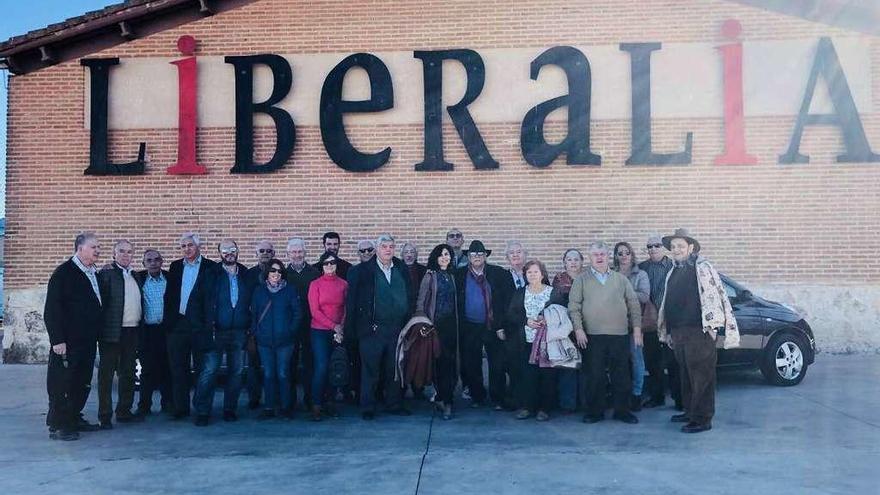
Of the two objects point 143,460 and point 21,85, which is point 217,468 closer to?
point 143,460

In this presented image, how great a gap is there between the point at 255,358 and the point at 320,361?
83cm

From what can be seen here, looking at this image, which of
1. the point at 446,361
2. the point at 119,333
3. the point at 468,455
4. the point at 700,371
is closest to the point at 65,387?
the point at 119,333

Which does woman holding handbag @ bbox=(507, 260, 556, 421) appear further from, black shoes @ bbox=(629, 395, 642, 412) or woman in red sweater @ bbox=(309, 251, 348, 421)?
woman in red sweater @ bbox=(309, 251, 348, 421)

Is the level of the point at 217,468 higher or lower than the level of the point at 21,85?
lower

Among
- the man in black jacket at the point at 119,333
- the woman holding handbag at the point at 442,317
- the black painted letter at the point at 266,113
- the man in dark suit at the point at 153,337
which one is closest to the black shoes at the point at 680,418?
the woman holding handbag at the point at 442,317

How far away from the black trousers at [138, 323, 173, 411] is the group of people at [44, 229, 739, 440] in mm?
14

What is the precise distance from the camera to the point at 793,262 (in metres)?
12.1

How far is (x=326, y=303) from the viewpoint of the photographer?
790 cm

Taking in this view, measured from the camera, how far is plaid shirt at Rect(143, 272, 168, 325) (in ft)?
26.1

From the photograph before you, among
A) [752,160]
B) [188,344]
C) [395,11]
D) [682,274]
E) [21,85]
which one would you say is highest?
[395,11]

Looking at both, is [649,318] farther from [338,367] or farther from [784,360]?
[338,367]

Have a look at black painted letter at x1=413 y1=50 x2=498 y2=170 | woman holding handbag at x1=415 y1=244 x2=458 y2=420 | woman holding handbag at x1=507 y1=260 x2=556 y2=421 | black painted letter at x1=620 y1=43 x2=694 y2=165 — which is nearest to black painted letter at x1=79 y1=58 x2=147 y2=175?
black painted letter at x1=413 y1=50 x2=498 y2=170

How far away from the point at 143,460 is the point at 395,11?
28.1 feet

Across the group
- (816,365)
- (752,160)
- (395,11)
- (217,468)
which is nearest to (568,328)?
(217,468)
